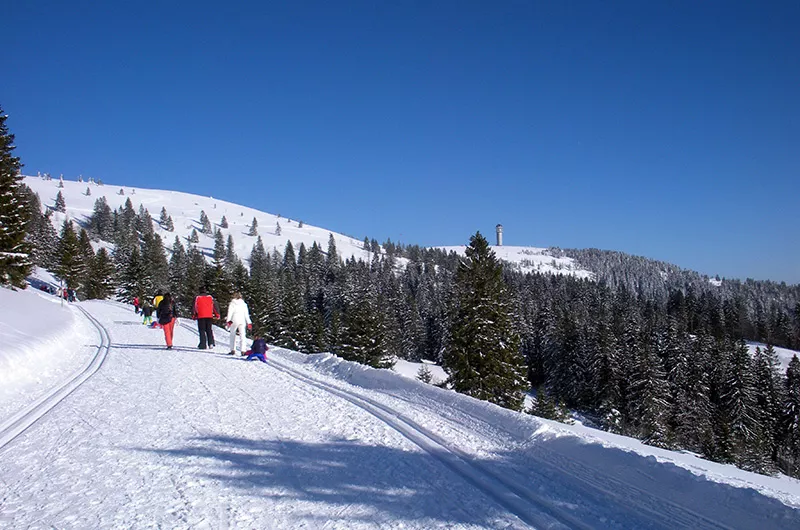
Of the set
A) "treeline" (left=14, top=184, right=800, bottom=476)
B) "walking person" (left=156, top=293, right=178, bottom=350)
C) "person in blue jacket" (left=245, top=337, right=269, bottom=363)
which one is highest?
"walking person" (left=156, top=293, right=178, bottom=350)

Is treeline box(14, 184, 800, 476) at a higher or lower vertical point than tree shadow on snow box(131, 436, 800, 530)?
lower

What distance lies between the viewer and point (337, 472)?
513cm

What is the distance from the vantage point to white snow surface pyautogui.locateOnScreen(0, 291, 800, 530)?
4.09 meters

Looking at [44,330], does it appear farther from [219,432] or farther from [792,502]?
[792,502]

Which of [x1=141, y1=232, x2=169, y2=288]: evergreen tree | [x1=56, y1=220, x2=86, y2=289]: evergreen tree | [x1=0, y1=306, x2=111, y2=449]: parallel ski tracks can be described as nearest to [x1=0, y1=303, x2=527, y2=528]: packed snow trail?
[x1=0, y1=306, x2=111, y2=449]: parallel ski tracks

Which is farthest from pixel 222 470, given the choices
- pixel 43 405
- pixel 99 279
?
pixel 99 279

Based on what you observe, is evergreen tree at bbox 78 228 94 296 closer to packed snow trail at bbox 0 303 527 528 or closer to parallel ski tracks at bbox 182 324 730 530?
packed snow trail at bbox 0 303 527 528

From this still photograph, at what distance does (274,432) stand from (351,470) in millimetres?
1834

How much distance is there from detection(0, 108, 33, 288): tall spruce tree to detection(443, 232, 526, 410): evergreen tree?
2766cm

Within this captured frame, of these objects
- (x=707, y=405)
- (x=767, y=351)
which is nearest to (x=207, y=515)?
(x=707, y=405)

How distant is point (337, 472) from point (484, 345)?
877 inches

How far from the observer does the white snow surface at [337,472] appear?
4090 mm

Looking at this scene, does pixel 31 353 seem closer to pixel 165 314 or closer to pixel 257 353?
pixel 165 314

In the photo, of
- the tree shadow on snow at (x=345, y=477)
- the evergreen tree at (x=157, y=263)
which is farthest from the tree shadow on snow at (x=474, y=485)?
the evergreen tree at (x=157, y=263)
